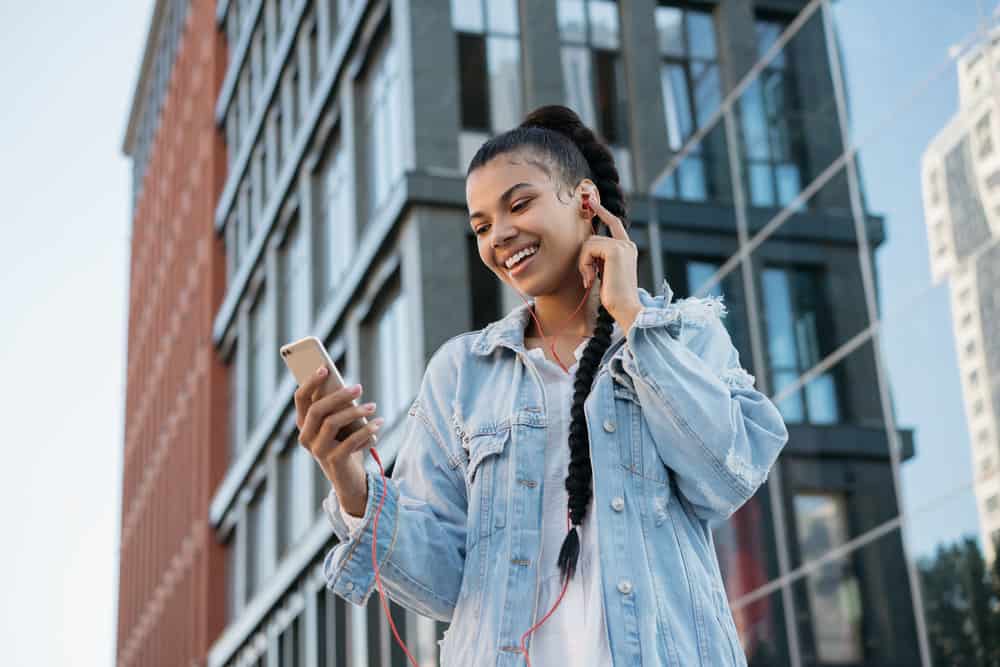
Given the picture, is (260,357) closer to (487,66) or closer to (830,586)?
(487,66)

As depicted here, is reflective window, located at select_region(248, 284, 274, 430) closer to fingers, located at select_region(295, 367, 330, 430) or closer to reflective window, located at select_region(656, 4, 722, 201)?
reflective window, located at select_region(656, 4, 722, 201)

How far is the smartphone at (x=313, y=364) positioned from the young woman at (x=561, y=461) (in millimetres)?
A: 29

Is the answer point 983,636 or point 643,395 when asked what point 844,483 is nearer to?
point 983,636

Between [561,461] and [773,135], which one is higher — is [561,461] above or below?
below

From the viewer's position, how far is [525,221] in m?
3.27

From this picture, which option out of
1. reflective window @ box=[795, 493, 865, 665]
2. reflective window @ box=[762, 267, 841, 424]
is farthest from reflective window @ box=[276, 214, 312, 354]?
reflective window @ box=[795, 493, 865, 665]

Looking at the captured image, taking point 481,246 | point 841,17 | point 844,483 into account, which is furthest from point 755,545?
point 481,246

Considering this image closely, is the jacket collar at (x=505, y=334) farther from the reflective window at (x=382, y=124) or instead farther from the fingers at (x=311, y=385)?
the reflective window at (x=382, y=124)

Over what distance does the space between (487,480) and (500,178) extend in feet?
2.24

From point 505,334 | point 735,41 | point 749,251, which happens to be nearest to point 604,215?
point 505,334

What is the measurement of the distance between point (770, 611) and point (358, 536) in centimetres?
1126

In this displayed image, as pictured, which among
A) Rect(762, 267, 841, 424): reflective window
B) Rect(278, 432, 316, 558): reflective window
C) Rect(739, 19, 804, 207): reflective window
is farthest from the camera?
Rect(278, 432, 316, 558): reflective window

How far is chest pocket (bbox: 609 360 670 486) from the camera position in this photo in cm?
306

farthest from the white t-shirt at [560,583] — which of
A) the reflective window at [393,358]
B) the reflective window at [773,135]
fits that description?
the reflective window at [393,358]
